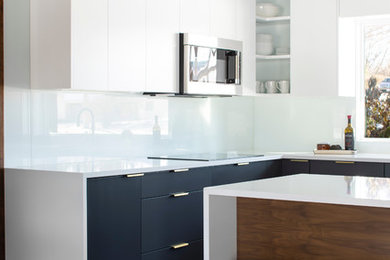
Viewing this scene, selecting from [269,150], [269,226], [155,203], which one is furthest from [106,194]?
[269,150]

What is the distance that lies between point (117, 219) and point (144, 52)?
1204 mm

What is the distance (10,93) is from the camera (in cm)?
375

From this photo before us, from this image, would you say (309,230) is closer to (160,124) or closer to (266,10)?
(160,124)

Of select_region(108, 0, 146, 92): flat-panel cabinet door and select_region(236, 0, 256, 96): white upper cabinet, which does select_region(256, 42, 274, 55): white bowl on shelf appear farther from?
select_region(108, 0, 146, 92): flat-panel cabinet door

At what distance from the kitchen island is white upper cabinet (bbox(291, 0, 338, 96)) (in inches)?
94.4

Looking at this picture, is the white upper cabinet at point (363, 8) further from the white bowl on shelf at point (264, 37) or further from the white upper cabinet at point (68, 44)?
the white upper cabinet at point (68, 44)

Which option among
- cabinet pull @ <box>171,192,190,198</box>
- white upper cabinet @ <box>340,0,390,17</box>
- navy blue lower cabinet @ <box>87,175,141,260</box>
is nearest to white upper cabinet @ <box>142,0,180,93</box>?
cabinet pull @ <box>171,192,190,198</box>

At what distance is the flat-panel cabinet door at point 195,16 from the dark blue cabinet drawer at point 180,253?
153cm

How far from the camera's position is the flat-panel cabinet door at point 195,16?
4535 millimetres

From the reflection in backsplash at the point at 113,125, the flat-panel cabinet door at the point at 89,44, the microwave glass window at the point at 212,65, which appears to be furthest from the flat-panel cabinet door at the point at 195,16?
the flat-panel cabinet door at the point at 89,44

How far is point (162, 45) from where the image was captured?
4.33 metres

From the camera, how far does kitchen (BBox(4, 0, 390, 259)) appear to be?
12.3ft

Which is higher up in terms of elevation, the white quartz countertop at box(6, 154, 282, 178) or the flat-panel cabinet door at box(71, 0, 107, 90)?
the flat-panel cabinet door at box(71, 0, 107, 90)

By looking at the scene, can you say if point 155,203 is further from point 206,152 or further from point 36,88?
point 206,152
